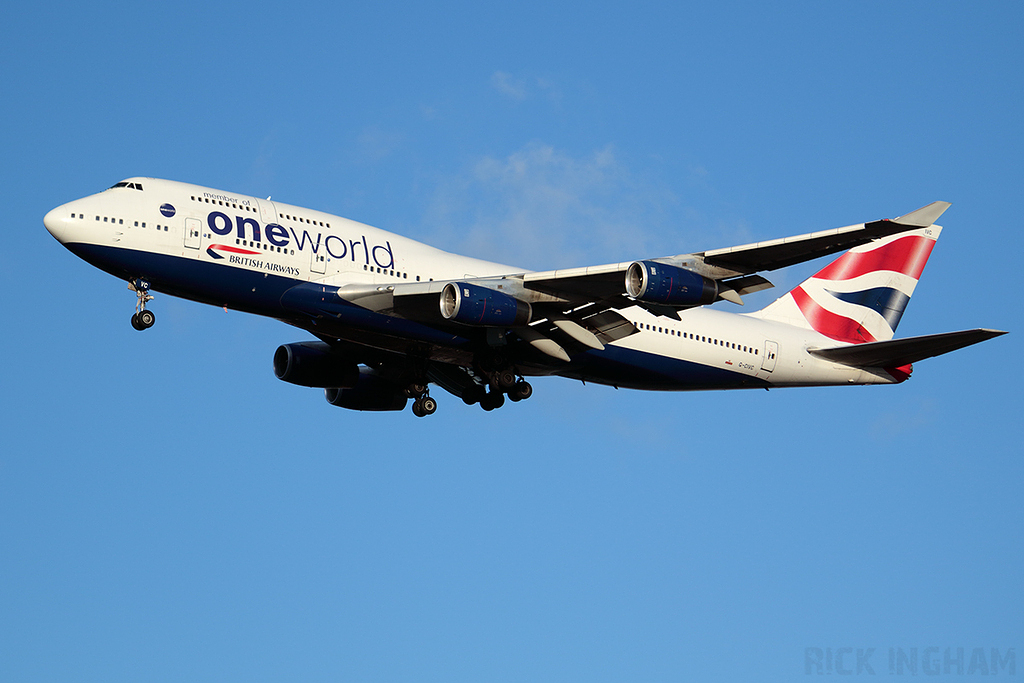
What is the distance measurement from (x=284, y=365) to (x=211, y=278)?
24.2 feet

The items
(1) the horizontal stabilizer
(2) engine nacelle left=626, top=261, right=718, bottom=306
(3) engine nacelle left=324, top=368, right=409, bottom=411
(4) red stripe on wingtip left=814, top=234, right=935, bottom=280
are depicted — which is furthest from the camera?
(4) red stripe on wingtip left=814, top=234, right=935, bottom=280

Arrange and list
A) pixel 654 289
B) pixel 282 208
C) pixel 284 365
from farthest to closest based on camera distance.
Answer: pixel 284 365
pixel 282 208
pixel 654 289

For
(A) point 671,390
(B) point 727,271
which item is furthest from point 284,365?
(B) point 727,271

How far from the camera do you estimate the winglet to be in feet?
91.9

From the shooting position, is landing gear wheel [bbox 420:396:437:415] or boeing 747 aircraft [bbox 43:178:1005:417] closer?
boeing 747 aircraft [bbox 43:178:1005:417]

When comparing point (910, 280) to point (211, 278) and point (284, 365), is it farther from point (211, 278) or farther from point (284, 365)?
point (211, 278)

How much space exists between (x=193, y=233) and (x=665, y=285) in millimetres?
12560

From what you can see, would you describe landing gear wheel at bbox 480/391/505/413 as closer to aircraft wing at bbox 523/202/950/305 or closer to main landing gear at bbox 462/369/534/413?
main landing gear at bbox 462/369/534/413

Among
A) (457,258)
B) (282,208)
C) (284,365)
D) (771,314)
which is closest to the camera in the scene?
(282,208)

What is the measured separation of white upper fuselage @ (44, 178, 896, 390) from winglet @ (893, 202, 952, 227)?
268 inches

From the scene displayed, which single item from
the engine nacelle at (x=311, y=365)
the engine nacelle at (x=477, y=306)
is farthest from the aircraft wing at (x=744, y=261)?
the engine nacelle at (x=311, y=365)

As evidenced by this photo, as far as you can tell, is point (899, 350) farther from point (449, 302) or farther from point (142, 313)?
point (142, 313)

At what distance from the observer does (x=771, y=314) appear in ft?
133

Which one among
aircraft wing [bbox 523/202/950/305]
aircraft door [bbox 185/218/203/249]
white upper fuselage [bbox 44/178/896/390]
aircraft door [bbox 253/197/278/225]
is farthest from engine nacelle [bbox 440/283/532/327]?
aircraft door [bbox 185/218/203/249]
